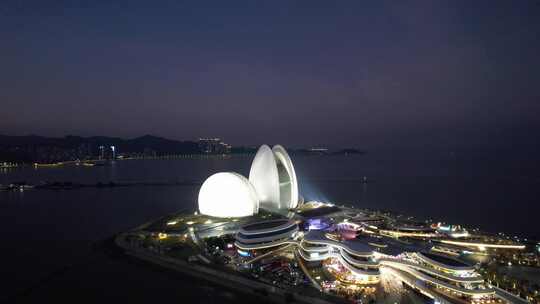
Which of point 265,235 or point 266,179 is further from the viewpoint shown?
point 266,179

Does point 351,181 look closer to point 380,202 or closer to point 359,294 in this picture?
point 380,202

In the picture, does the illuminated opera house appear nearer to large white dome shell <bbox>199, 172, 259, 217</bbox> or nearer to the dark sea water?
large white dome shell <bbox>199, 172, 259, 217</bbox>

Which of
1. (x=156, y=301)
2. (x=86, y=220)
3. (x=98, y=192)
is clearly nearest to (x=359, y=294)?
(x=156, y=301)

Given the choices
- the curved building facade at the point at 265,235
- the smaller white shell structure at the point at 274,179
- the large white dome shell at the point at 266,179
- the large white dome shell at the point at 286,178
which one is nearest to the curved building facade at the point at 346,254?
the curved building facade at the point at 265,235

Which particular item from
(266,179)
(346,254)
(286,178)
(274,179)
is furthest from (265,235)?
(286,178)

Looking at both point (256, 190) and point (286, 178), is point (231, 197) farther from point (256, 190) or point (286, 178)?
point (286, 178)

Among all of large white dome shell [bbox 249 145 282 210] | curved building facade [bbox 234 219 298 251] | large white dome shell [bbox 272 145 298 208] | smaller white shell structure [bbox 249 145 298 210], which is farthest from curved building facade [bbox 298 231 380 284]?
large white dome shell [bbox 272 145 298 208]

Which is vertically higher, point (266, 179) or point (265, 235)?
point (266, 179)

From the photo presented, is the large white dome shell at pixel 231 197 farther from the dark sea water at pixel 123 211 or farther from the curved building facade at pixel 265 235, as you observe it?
the dark sea water at pixel 123 211
